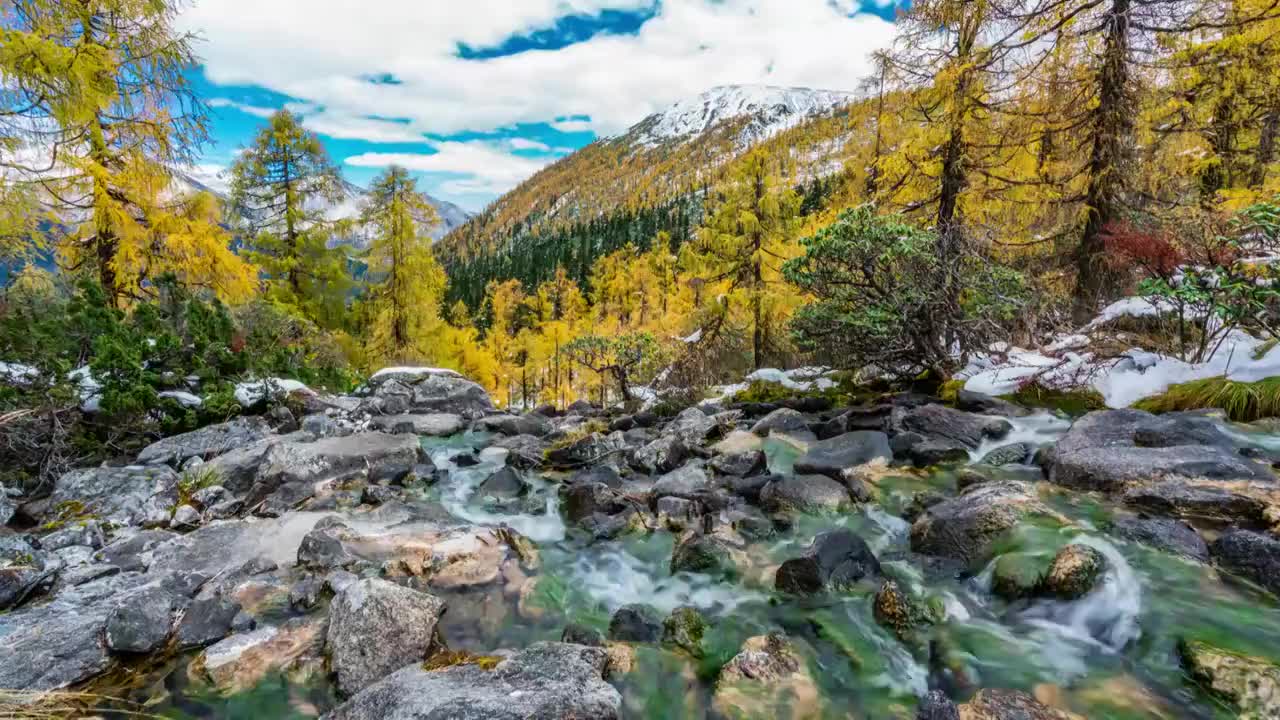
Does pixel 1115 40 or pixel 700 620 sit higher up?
pixel 1115 40

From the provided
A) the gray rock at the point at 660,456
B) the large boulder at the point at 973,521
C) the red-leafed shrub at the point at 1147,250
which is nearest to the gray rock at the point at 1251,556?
the large boulder at the point at 973,521

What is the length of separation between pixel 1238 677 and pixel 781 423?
6008 mm

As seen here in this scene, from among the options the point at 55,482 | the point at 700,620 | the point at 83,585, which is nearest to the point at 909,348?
the point at 700,620

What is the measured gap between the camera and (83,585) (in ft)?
15.4

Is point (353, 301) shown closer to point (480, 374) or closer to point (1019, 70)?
point (480, 374)

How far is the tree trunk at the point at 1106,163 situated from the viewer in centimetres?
833

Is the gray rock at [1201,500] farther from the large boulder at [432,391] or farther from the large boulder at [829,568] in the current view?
the large boulder at [432,391]

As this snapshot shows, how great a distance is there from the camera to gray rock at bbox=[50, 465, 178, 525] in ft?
19.9

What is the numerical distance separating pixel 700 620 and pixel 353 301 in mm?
22810

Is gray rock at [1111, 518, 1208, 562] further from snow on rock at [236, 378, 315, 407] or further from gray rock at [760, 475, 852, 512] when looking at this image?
snow on rock at [236, 378, 315, 407]

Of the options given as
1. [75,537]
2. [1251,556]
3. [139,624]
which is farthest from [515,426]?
[1251,556]

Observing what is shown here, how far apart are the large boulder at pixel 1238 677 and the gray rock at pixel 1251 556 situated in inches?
35.7

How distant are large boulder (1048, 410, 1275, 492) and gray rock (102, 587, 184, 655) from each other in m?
7.88

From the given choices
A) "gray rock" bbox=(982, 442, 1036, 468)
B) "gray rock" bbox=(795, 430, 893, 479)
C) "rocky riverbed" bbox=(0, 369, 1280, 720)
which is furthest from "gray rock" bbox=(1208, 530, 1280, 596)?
"gray rock" bbox=(795, 430, 893, 479)
